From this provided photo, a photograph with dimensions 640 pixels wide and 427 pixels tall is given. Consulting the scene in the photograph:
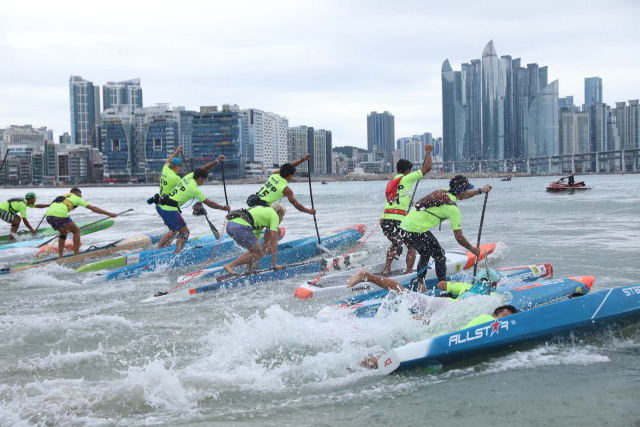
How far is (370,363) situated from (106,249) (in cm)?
1032

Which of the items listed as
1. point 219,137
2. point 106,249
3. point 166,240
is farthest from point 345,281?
point 219,137

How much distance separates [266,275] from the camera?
1016cm

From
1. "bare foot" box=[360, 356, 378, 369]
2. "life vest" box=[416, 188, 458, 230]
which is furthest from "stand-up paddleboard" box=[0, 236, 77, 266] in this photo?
"bare foot" box=[360, 356, 378, 369]

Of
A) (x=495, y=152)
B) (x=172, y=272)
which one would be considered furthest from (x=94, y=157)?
(x=172, y=272)

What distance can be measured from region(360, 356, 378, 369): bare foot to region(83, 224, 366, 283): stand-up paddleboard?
5890mm

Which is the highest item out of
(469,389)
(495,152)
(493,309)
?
(495,152)

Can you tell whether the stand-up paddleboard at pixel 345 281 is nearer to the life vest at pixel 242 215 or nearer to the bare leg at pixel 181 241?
the life vest at pixel 242 215

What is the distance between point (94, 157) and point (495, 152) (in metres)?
126

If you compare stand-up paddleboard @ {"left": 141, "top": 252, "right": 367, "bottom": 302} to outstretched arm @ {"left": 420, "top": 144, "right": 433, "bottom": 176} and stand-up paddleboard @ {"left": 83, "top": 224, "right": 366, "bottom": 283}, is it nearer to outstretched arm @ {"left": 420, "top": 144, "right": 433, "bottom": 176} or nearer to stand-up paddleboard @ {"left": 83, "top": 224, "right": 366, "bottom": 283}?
stand-up paddleboard @ {"left": 83, "top": 224, "right": 366, "bottom": 283}

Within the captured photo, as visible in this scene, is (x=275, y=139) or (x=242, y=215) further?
(x=275, y=139)

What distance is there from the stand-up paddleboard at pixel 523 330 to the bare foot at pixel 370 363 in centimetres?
15

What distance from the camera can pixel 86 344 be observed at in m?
6.46

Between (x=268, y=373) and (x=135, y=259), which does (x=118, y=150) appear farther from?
(x=268, y=373)

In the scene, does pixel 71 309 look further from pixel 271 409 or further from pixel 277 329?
pixel 271 409
